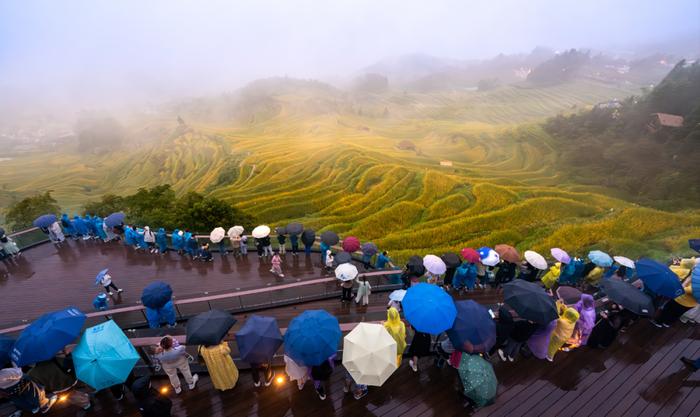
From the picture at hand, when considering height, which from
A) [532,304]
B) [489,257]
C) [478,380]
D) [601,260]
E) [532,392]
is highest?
[532,304]

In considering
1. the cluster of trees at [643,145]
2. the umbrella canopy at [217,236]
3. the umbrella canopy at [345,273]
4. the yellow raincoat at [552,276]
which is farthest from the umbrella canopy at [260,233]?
the cluster of trees at [643,145]

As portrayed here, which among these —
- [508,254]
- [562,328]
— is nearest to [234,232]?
[508,254]

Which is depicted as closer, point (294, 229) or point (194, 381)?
point (194, 381)

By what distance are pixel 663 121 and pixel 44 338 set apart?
4546 centimetres

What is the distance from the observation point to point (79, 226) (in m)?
14.7

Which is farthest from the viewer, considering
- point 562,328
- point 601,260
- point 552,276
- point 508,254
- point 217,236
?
point 217,236

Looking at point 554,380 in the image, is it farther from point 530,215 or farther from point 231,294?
point 530,215

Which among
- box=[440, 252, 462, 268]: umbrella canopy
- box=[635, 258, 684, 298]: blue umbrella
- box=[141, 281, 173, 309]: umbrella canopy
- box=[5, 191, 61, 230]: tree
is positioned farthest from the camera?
box=[5, 191, 61, 230]: tree

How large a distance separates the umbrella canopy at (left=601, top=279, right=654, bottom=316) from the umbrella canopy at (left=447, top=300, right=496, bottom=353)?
12.2 ft

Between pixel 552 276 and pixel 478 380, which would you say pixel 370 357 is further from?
pixel 552 276

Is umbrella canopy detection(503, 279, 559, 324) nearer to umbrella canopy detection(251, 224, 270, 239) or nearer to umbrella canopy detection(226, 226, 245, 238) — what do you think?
umbrella canopy detection(251, 224, 270, 239)

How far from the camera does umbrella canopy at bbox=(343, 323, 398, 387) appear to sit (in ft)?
17.2

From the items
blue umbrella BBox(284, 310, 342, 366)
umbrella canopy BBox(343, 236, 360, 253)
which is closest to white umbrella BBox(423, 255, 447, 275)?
umbrella canopy BBox(343, 236, 360, 253)

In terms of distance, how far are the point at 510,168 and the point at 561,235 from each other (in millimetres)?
15850
